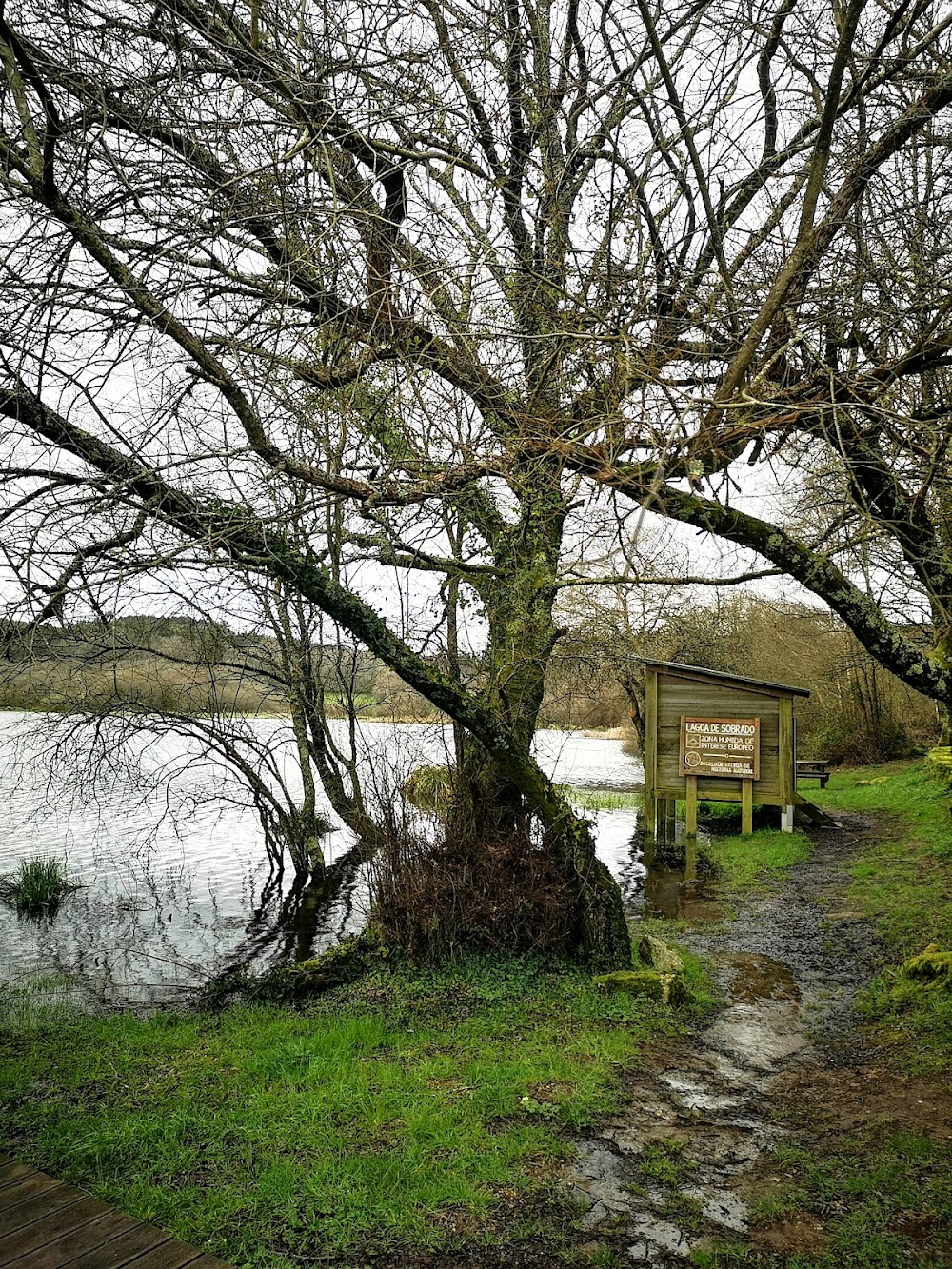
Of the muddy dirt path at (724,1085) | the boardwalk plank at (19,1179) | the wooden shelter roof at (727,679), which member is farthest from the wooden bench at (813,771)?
the boardwalk plank at (19,1179)

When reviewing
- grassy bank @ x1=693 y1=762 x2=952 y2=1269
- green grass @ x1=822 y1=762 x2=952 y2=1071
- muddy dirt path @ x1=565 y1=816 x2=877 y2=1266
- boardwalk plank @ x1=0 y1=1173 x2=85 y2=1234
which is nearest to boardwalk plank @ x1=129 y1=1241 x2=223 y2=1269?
boardwalk plank @ x1=0 y1=1173 x2=85 y2=1234

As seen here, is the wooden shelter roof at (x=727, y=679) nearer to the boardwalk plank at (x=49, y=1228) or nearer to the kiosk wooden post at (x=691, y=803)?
the kiosk wooden post at (x=691, y=803)

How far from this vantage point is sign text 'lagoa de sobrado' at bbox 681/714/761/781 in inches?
551

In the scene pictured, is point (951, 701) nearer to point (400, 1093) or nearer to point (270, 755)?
point (400, 1093)

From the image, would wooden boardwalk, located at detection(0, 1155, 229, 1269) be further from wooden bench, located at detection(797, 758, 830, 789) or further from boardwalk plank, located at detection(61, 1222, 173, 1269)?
wooden bench, located at detection(797, 758, 830, 789)

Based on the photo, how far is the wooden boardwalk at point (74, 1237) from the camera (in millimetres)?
3172

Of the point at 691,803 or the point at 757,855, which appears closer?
the point at 757,855

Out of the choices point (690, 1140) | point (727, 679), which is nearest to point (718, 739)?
point (727, 679)

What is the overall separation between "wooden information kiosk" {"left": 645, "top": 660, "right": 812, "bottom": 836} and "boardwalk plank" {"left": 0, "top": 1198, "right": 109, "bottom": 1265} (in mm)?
11387

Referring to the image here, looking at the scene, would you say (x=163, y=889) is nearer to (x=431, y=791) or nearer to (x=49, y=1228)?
(x=431, y=791)

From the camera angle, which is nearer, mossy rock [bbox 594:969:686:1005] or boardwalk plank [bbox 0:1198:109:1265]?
boardwalk plank [bbox 0:1198:109:1265]

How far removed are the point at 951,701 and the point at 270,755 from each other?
8208mm

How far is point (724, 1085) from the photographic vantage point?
521 cm

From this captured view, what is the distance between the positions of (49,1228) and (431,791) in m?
5.16
